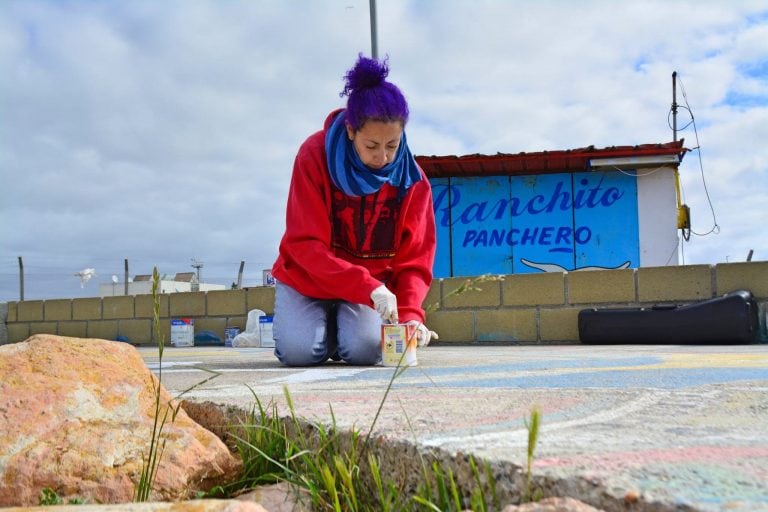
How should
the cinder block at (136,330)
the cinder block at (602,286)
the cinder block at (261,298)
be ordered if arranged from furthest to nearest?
1. the cinder block at (136,330)
2. the cinder block at (261,298)
3. the cinder block at (602,286)

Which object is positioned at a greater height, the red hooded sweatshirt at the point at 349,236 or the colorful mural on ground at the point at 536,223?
the colorful mural on ground at the point at 536,223

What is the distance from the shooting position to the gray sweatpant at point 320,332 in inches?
124

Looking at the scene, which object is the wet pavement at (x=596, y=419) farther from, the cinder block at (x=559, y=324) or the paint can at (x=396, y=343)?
the cinder block at (x=559, y=324)

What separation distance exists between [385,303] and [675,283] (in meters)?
3.67

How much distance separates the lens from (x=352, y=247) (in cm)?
316

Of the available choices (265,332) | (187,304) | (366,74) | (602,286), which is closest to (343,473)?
(366,74)

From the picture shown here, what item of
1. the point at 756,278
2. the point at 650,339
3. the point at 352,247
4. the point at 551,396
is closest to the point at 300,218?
the point at 352,247

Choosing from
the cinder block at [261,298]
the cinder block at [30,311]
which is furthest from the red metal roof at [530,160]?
the cinder block at [30,311]

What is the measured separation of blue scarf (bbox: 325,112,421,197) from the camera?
288 centimetres

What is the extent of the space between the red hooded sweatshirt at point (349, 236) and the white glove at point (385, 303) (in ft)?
0.55

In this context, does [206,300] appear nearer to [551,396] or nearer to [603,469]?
[551,396]

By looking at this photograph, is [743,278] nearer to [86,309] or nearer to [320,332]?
[320,332]

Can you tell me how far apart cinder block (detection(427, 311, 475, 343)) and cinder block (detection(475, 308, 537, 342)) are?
0.08m

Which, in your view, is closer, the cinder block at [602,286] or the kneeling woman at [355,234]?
the kneeling woman at [355,234]
